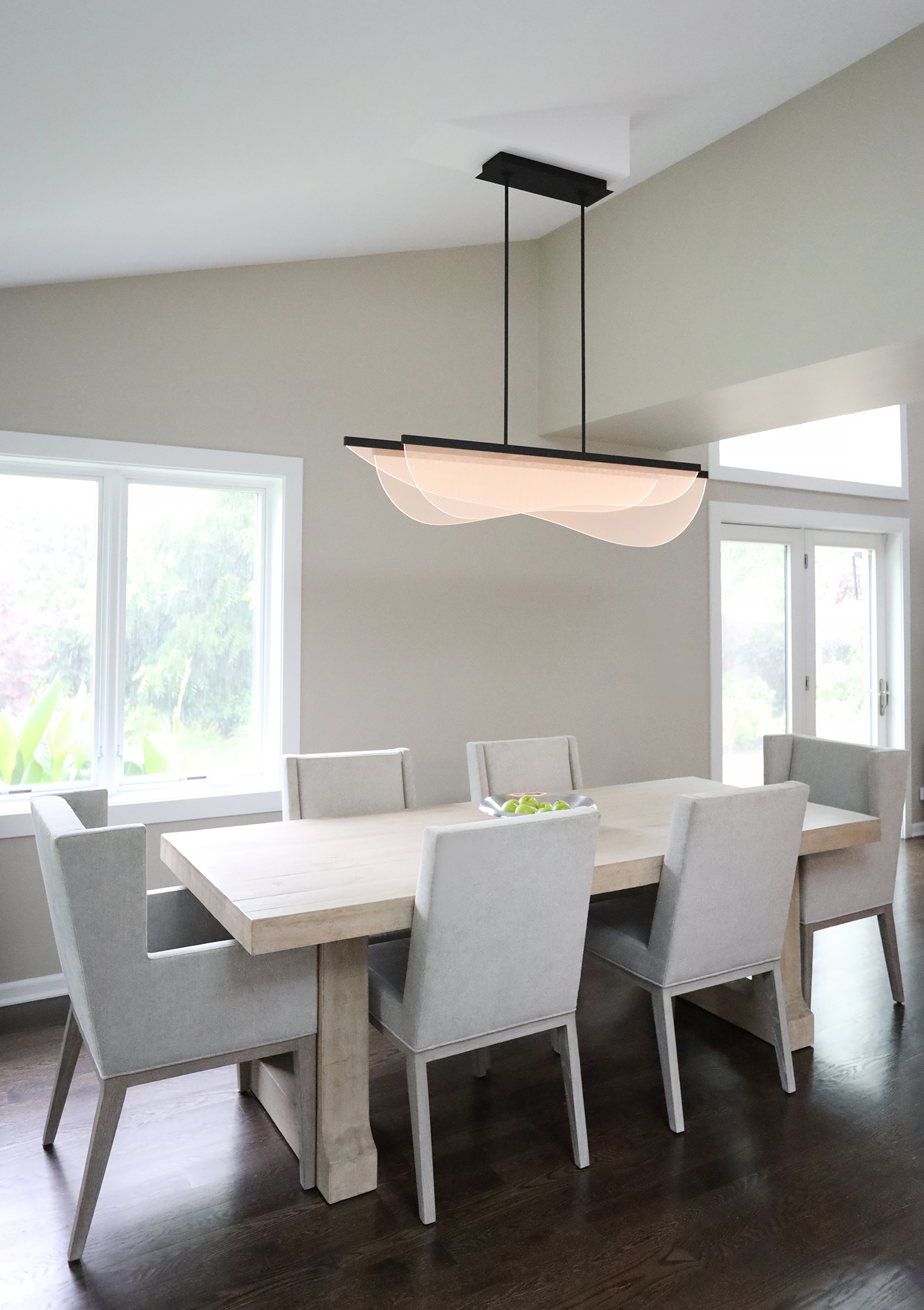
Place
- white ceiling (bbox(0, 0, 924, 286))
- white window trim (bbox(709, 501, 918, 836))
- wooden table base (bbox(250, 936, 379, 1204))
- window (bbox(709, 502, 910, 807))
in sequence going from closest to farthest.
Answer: white ceiling (bbox(0, 0, 924, 286)), wooden table base (bbox(250, 936, 379, 1204)), white window trim (bbox(709, 501, 918, 836)), window (bbox(709, 502, 910, 807))

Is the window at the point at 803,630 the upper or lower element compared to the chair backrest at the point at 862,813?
upper

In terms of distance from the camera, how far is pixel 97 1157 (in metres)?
1.94

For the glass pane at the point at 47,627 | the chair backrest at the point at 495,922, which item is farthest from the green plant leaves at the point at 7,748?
the chair backrest at the point at 495,922

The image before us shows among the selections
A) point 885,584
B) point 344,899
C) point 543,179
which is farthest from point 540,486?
point 885,584

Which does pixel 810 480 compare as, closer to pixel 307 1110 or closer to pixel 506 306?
pixel 506 306

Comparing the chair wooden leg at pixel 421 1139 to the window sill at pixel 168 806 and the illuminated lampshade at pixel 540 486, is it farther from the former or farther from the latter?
the window sill at pixel 168 806

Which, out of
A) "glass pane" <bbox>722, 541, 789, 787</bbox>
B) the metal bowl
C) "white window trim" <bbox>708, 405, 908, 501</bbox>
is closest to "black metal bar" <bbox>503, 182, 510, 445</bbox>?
the metal bowl

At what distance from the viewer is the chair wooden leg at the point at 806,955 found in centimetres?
305

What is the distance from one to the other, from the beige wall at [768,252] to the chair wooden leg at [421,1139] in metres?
2.43

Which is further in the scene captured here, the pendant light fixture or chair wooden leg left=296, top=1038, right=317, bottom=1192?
the pendant light fixture

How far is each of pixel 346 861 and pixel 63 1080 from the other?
0.90 meters

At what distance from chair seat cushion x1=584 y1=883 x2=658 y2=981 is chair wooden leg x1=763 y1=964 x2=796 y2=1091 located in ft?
1.28

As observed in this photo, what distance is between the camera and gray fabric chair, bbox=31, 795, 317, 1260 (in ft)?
6.26

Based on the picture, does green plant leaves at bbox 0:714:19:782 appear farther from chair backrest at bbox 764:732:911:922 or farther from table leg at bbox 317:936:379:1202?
chair backrest at bbox 764:732:911:922
